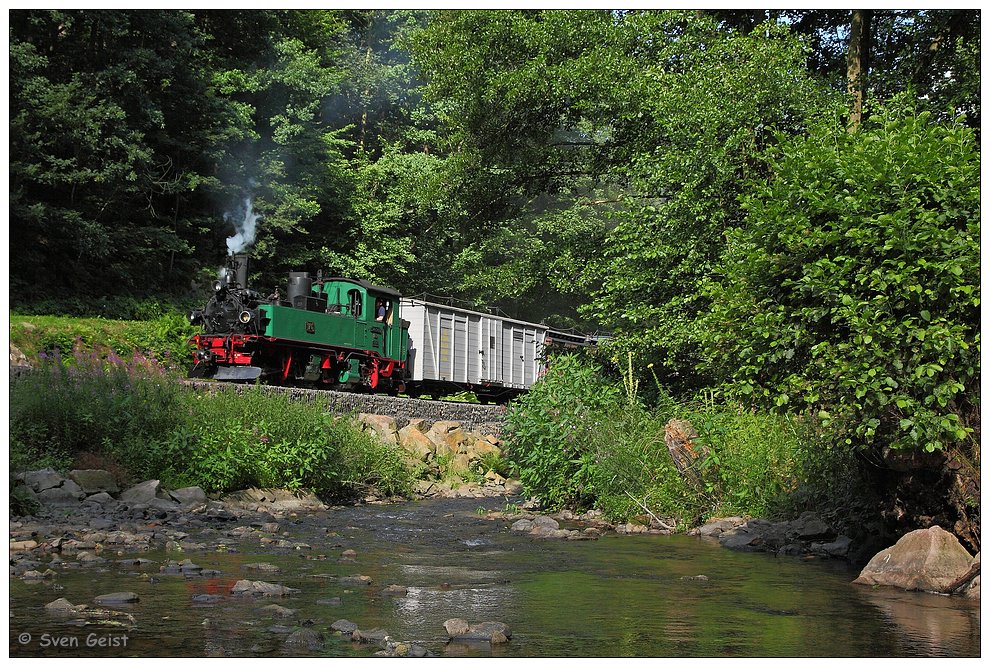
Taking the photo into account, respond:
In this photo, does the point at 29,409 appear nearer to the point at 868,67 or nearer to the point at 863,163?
the point at 863,163

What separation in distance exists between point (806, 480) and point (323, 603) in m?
6.23

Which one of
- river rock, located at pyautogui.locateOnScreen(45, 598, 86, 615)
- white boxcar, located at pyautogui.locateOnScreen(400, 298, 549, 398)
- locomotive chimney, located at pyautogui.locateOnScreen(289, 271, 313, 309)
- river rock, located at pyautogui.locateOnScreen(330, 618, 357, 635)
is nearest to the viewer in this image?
river rock, located at pyautogui.locateOnScreen(330, 618, 357, 635)

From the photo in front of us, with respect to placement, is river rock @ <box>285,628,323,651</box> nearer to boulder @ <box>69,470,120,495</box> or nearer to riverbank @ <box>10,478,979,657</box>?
riverbank @ <box>10,478,979,657</box>

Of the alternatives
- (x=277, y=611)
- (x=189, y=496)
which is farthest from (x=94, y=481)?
(x=277, y=611)

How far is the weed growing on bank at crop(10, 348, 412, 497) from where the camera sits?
12.1m

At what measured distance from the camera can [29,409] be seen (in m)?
12.0

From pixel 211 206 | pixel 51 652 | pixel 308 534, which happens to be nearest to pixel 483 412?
pixel 211 206

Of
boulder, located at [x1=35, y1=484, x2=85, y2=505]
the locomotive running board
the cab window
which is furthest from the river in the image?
the cab window

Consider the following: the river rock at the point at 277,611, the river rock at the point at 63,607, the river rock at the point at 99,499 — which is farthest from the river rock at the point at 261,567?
the river rock at the point at 99,499

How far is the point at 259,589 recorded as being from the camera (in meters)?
6.43

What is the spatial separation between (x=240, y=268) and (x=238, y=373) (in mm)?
3131

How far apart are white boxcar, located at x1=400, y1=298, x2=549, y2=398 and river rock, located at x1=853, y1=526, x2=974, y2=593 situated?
1682 centimetres

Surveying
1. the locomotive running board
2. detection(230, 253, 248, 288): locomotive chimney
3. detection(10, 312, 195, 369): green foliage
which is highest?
detection(230, 253, 248, 288): locomotive chimney

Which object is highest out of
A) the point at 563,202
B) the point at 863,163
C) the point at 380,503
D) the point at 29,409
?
the point at 563,202
